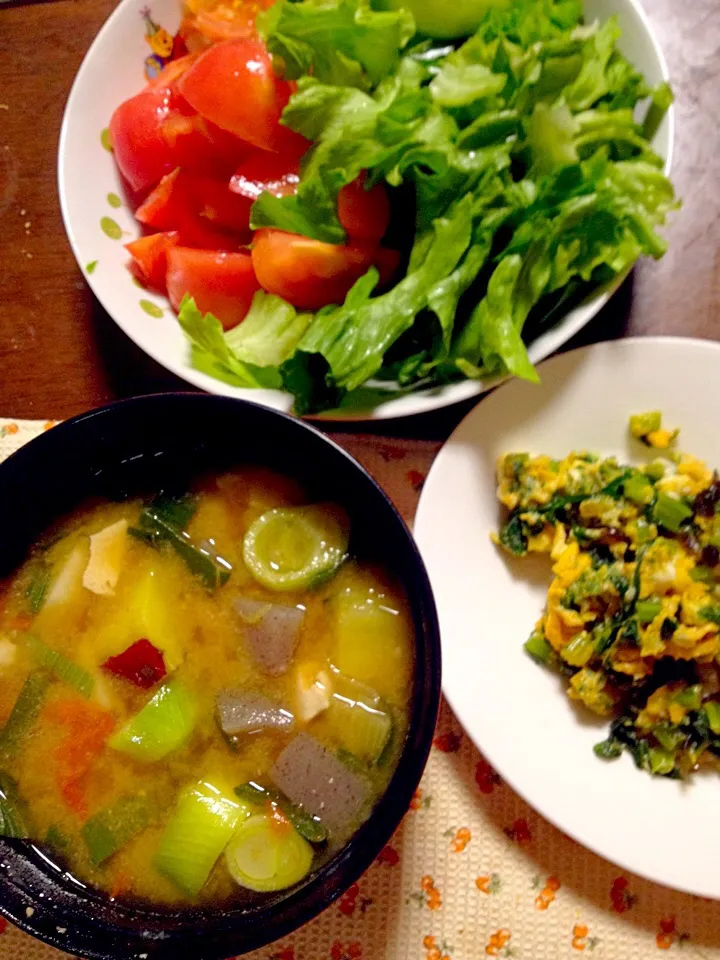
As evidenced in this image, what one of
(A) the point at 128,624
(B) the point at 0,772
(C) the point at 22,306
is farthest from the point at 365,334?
Result: (B) the point at 0,772

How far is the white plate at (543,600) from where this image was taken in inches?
46.6

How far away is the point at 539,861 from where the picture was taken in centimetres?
125

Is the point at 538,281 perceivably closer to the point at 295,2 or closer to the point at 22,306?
the point at 295,2

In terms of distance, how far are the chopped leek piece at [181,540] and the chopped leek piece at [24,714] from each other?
237 mm

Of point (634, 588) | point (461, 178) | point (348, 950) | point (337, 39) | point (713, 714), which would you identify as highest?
point (337, 39)

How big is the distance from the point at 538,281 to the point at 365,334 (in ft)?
0.79

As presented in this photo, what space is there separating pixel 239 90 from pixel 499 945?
1.29m

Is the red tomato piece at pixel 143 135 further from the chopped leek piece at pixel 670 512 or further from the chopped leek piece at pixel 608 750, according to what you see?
the chopped leek piece at pixel 608 750

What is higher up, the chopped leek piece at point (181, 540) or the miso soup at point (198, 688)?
the chopped leek piece at point (181, 540)

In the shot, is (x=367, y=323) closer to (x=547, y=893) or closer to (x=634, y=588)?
(x=634, y=588)

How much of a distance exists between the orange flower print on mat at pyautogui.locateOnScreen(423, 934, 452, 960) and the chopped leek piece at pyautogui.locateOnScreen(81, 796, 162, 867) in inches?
18.2

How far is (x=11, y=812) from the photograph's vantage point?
3.62 feet

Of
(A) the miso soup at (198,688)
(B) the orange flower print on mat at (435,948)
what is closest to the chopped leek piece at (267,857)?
(A) the miso soup at (198,688)

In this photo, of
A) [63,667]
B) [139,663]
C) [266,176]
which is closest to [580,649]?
[139,663]
